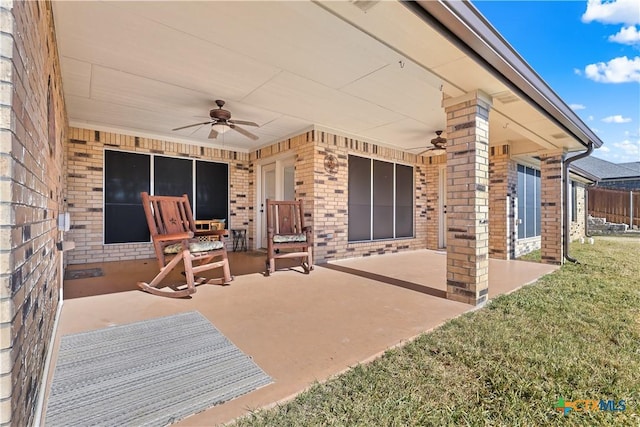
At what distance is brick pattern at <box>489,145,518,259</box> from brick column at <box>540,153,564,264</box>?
0.62 metres

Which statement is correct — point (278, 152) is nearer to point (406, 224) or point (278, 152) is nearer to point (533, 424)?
point (406, 224)

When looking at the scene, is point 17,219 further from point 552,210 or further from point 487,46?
point 552,210

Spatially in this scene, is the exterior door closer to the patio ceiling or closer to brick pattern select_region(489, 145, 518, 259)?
the patio ceiling

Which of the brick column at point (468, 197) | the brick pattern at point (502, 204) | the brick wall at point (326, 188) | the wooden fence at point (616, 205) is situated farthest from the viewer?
the wooden fence at point (616, 205)

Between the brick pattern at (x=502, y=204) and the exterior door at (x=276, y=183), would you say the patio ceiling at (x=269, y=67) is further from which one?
the exterior door at (x=276, y=183)

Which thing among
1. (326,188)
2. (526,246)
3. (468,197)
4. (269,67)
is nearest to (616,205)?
(526,246)

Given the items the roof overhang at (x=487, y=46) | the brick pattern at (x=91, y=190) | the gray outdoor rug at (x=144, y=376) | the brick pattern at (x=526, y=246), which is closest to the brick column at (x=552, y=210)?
the brick pattern at (x=526, y=246)

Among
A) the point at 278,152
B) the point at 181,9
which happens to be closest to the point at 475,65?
the point at 181,9

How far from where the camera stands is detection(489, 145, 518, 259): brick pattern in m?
5.99

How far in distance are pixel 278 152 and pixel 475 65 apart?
4392mm

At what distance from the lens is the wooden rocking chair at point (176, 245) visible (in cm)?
328

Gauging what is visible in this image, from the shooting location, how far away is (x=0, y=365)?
78 cm

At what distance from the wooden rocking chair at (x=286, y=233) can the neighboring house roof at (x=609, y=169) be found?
17534mm

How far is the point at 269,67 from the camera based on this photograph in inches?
126
